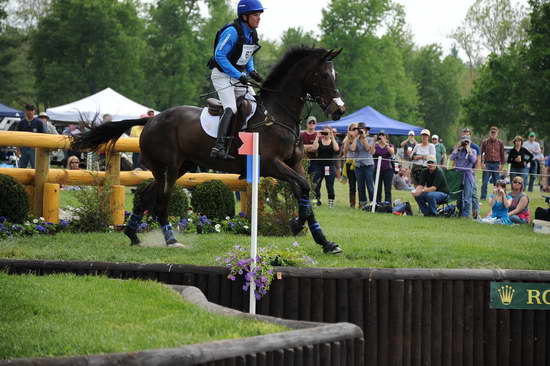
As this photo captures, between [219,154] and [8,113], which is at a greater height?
[8,113]

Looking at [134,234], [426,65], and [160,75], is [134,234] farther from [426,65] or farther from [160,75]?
[426,65]

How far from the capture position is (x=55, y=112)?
88.6ft

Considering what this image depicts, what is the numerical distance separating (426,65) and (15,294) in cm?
7057

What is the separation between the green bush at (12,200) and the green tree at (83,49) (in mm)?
39657

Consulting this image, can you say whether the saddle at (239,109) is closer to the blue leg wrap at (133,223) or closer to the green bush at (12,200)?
the blue leg wrap at (133,223)

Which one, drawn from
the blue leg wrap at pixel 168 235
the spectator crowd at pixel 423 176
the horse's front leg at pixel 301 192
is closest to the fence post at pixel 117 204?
the blue leg wrap at pixel 168 235

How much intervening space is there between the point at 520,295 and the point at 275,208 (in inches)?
148

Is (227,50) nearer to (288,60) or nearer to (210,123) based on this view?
(288,60)

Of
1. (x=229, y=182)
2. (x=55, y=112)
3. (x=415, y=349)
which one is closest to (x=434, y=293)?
(x=415, y=349)

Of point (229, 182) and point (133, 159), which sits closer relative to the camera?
point (229, 182)

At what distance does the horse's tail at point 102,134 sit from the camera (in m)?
10.7

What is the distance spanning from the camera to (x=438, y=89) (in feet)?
242

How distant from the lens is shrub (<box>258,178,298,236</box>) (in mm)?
11289

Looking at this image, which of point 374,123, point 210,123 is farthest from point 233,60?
point 374,123
